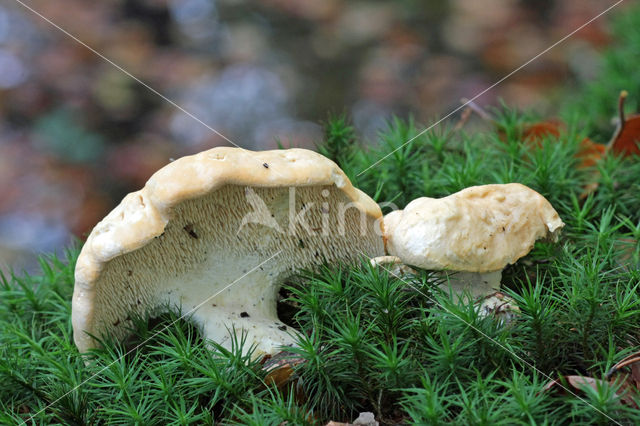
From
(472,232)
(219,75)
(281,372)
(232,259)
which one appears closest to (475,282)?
(472,232)

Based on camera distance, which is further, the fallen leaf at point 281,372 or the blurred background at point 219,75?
the blurred background at point 219,75

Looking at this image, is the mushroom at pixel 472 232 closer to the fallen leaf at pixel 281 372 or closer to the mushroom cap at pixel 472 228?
the mushroom cap at pixel 472 228

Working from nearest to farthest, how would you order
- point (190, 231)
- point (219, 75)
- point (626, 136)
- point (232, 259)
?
point (190, 231) → point (232, 259) → point (626, 136) → point (219, 75)

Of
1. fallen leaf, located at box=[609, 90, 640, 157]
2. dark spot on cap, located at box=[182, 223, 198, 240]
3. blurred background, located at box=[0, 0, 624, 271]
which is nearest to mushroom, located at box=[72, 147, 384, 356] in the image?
dark spot on cap, located at box=[182, 223, 198, 240]

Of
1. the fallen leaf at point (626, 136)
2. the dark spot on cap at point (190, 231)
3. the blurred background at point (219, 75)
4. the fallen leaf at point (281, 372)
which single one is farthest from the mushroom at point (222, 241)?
the blurred background at point (219, 75)

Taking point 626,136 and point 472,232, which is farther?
point 626,136

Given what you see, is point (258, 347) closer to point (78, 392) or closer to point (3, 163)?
point (78, 392)

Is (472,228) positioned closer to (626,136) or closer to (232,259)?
(232,259)

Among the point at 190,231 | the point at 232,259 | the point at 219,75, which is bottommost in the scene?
the point at 219,75
